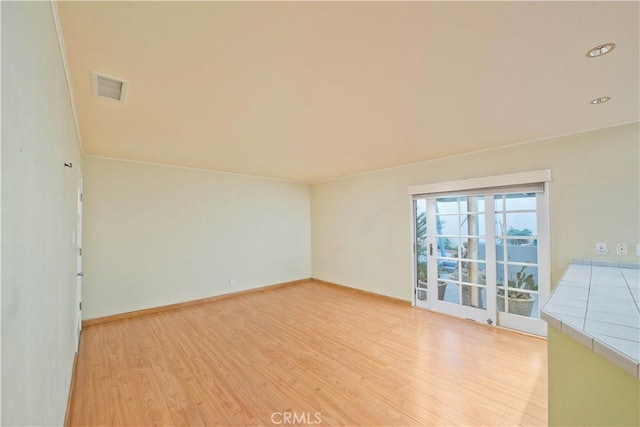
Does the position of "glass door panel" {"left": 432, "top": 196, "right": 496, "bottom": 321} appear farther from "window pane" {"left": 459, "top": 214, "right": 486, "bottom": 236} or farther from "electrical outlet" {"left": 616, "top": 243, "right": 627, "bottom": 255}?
"electrical outlet" {"left": 616, "top": 243, "right": 627, "bottom": 255}

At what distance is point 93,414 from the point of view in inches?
80.4

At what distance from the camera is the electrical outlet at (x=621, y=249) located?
2.69 m

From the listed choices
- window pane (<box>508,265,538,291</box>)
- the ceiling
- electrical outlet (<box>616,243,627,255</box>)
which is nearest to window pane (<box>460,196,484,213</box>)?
window pane (<box>508,265,538,291</box>)

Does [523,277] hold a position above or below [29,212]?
below

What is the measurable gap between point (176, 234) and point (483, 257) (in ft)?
15.7

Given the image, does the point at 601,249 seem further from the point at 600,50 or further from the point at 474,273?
the point at 600,50

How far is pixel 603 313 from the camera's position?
1.25 m

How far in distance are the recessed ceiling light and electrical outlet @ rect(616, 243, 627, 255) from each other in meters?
2.16

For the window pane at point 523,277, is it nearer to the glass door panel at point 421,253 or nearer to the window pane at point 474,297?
the window pane at point 474,297

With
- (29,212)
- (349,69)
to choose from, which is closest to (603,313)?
(349,69)

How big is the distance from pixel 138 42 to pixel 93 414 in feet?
8.62

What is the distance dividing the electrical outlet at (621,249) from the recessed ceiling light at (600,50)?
2.16m

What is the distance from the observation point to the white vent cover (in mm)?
1821

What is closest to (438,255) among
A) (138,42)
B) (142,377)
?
(142,377)
